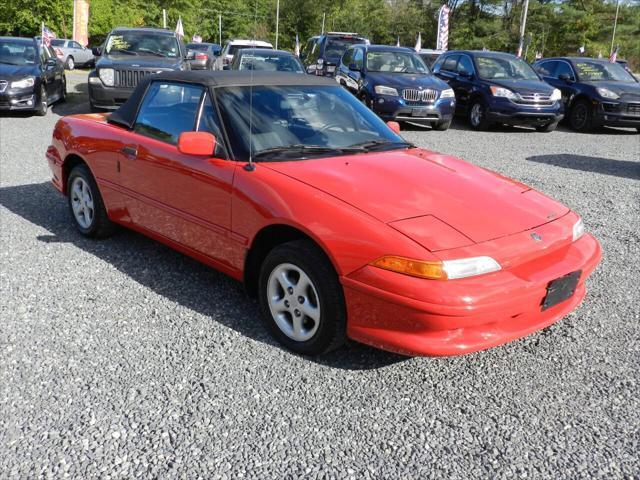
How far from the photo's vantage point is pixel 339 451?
2.63 meters

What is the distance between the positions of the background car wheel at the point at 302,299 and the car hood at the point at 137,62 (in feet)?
32.1

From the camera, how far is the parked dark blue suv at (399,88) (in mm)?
12234

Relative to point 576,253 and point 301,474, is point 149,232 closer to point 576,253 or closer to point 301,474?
point 301,474

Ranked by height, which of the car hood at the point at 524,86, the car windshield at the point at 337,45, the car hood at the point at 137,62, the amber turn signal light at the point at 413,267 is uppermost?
the car windshield at the point at 337,45

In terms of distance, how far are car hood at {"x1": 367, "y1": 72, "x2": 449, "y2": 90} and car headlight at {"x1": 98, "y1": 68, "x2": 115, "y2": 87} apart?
4972 mm

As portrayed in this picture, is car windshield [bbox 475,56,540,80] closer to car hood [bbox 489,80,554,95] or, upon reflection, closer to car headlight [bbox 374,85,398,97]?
car hood [bbox 489,80,554,95]

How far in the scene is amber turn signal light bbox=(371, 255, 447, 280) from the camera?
2.86m

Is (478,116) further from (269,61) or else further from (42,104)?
Answer: (42,104)

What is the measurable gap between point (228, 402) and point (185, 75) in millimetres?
2449

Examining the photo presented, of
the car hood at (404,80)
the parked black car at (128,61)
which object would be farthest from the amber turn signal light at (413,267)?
the parked black car at (128,61)

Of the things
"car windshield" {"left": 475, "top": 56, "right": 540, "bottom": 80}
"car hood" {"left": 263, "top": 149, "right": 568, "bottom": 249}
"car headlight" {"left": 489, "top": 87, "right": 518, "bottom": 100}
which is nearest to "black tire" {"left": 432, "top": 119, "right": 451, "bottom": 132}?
"car headlight" {"left": 489, "top": 87, "right": 518, "bottom": 100}

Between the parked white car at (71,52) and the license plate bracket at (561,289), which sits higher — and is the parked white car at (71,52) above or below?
above

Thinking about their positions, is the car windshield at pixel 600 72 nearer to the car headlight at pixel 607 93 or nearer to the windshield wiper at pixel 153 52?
the car headlight at pixel 607 93

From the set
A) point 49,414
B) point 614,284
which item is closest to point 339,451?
point 49,414
